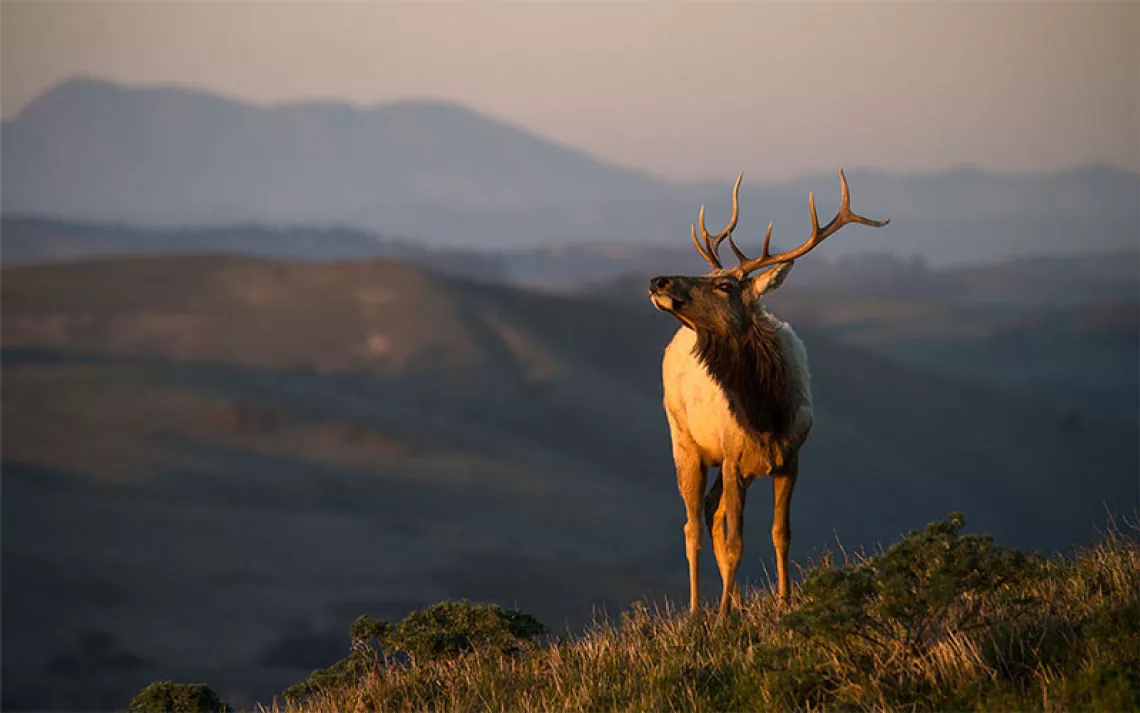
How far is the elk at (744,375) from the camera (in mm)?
12406

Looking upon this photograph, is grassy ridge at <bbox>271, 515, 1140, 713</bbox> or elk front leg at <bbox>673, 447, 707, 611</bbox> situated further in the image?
elk front leg at <bbox>673, 447, 707, 611</bbox>

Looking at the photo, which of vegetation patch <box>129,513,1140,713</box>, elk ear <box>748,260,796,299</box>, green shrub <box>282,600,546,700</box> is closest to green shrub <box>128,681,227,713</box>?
green shrub <box>282,600,546,700</box>

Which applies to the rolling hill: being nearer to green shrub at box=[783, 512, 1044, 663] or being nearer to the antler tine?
the antler tine

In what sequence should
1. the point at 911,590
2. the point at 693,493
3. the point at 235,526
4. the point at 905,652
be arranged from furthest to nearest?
the point at 235,526 < the point at 693,493 < the point at 911,590 < the point at 905,652

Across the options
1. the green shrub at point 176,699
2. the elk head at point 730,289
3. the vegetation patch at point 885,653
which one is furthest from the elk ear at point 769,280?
the green shrub at point 176,699

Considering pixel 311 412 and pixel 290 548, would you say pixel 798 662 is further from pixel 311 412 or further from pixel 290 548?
pixel 311 412

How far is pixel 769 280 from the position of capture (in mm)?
12359

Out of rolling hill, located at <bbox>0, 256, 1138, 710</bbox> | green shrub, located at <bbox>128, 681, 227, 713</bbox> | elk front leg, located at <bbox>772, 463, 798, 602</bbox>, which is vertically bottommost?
rolling hill, located at <bbox>0, 256, 1138, 710</bbox>

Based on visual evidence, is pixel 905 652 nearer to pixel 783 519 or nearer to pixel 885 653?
pixel 885 653

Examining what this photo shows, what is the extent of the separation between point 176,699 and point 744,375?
630 centimetres

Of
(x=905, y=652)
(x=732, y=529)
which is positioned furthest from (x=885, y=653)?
(x=732, y=529)

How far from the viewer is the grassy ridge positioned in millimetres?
8789

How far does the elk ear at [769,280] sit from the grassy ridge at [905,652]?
8.68 ft

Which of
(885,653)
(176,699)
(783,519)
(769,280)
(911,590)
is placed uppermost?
(769,280)
